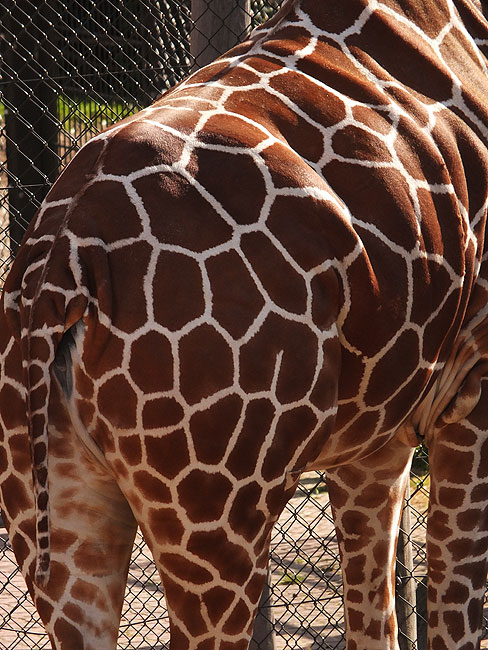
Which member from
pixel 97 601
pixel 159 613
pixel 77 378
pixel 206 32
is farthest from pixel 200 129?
pixel 159 613

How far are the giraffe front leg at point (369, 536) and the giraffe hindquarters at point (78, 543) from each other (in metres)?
1.17

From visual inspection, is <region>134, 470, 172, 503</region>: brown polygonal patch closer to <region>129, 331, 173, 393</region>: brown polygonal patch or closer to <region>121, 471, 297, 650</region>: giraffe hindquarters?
<region>121, 471, 297, 650</region>: giraffe hindquarters

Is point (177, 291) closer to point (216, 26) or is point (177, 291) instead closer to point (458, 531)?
point (458, 531)

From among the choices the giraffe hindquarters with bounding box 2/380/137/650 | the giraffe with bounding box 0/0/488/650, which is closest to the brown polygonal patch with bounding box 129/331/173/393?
the giraffe with bounding box 0/0/488/650

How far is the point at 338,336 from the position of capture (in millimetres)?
2336

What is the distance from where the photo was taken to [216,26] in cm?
366

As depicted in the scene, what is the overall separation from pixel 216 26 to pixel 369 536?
1.95 meters

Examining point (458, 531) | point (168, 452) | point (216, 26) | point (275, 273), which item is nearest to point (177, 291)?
point (275, 273)

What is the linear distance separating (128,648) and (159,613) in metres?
0.51

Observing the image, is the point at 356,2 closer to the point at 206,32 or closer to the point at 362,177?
the point at 362,177

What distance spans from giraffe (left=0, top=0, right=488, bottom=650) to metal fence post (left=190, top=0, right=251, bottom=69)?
3.15 ft

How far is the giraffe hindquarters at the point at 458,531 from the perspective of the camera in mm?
2953

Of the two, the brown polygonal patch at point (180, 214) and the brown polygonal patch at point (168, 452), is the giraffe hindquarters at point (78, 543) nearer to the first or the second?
the brown polygonal patch at point (168, 452)

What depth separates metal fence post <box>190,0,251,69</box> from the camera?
3.65m
